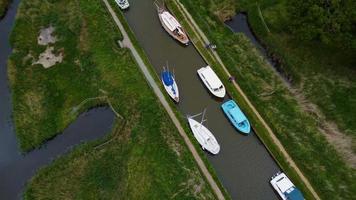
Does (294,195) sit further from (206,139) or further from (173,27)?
(173,27)

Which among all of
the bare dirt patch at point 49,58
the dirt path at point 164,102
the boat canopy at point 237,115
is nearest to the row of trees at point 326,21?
the boat canopy at point 237,115

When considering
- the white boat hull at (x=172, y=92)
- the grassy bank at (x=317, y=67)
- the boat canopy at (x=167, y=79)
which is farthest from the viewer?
the boat canopy at (x=167, y=79)

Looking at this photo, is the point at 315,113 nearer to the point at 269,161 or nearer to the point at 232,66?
the point at 269,161

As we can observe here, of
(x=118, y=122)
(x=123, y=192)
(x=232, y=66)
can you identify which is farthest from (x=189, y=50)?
(x=123, y=192)

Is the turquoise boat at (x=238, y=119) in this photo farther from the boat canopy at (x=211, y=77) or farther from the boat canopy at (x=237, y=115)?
the boat canopy at (x=211, y=77)

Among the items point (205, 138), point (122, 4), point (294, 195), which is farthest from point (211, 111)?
point (122, 4)

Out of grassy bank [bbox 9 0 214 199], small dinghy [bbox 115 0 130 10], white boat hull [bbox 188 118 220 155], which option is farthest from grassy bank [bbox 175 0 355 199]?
grassy bank [bbox 9 0 214 199]

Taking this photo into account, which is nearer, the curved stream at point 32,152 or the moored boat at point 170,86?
the curved stream at point 32,152
